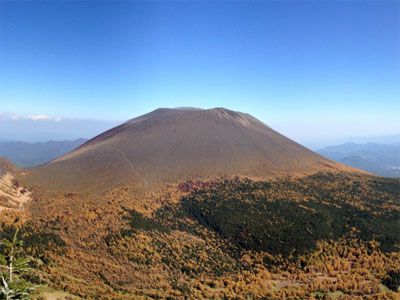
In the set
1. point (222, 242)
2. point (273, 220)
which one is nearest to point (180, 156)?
point (273, 220)

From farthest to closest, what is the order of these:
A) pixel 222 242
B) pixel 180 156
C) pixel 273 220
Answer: pixel 180 156
pixel 273 220
pixel 222 242

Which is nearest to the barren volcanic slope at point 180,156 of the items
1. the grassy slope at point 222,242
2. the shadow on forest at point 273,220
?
the grassy slope at point 222,242

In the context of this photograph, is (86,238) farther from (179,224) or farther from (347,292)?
(347,292)

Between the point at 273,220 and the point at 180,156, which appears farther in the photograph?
the point at 180,156

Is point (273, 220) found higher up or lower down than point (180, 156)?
lower down

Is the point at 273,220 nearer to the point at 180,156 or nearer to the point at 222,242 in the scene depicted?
the point at 222,242

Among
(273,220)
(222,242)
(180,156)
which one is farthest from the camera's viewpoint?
(180,156)

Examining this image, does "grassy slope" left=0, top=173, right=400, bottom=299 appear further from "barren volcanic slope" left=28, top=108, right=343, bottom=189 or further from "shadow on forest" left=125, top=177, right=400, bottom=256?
"barren volcanic slope" left=28, top=108, right=343, bottom=189

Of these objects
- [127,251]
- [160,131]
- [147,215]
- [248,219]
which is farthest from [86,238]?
[160,131]

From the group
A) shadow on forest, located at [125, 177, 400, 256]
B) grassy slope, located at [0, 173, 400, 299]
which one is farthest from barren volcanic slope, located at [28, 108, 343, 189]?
shadow on forest, located at [125, 177, 400, 256]

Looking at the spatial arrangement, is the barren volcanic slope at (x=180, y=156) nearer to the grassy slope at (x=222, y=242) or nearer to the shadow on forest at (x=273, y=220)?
the grassy slope at (x=222, y=242)
